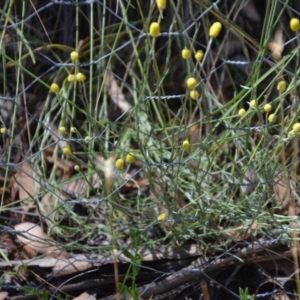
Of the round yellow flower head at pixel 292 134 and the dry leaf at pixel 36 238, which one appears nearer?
the round yellow flower head at pixel 292 134

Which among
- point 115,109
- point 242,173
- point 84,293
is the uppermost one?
point 242,173

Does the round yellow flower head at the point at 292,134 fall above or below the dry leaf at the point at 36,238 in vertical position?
above

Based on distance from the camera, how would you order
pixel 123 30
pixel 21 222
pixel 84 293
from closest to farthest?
pixel 84 293
pixel 21 222
pixel 123 30

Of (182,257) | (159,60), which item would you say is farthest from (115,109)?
(182,257)

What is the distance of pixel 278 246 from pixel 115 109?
20.6 inches

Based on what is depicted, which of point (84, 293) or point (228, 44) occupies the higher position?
point (228, 44)

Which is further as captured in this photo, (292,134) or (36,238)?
(36,238)

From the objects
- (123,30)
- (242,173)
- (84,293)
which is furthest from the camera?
(123,30)

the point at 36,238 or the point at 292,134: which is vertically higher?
the point at 292,134

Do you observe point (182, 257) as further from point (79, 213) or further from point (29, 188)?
point (29, 188)

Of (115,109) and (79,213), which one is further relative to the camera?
(115,109)

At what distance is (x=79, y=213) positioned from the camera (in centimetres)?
159

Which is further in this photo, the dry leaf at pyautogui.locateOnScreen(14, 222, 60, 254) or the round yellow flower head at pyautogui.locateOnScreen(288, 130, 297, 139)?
the dry leaf at pyautogui.locateOnScreen(14, 222, 60, 254)

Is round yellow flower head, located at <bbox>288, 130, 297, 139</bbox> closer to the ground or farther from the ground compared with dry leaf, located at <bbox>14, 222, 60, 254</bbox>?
farther from the ground
